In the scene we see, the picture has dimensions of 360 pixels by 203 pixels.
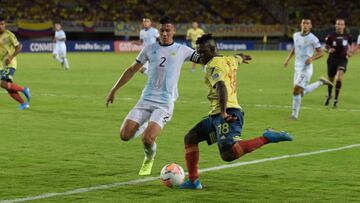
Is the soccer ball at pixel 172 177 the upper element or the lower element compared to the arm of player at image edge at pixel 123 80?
lower

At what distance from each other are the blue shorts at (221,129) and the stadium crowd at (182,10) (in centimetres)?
5539

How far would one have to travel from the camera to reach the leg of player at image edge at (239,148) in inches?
367

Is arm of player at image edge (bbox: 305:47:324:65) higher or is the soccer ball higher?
arm of player at image edge (bbox: 305:47:324:65)

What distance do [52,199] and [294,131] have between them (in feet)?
26.0

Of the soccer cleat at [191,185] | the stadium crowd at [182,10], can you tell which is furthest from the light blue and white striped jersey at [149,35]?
the stadium crowd at [182,10]

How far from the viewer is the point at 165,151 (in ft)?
42.3

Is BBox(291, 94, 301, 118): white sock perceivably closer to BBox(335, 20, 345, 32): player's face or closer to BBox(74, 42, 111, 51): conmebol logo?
BBox(335, 20, 345, 32): player's face

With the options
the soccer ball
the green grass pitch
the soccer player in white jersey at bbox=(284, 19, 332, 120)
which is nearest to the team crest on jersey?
the soccer ball

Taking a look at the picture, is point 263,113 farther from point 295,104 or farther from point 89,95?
point 89,95

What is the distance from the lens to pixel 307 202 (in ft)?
28.3

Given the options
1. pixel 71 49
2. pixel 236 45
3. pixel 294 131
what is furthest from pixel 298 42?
pixel 236 45

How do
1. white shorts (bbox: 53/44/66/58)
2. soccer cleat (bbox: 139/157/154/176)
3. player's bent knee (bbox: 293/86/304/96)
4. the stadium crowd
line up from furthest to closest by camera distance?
1. the stadium crowd
2. white shorts (bbox: 53/44/66/58)
3. player's bent knee (bbox: 293/86/304/96)
4. soccer cleat (bbox: 139/157/154/176)

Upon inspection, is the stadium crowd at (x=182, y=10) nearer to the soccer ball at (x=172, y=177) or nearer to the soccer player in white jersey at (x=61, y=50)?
the soccer player in white jersey at (x=61, y=50)

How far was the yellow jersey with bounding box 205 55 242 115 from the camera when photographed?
30.7 feet
